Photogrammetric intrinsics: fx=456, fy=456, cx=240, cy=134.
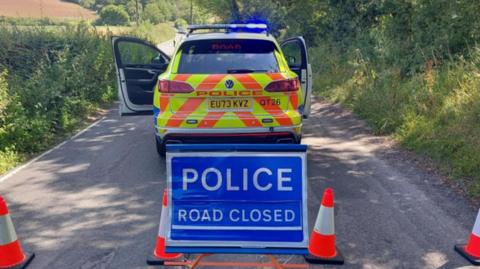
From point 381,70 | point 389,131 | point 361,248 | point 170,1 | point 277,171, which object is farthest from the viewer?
point 170,1

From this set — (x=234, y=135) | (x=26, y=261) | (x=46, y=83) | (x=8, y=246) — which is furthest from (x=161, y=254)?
(x=46, y=83)

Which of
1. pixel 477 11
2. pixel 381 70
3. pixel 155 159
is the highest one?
pixel 477 11

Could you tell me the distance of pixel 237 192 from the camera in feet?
10.9

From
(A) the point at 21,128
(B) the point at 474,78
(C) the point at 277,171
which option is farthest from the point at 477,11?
(A) the point at 21,128

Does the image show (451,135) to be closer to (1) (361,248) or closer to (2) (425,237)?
(2) (425,237)

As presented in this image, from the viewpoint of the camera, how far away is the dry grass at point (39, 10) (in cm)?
1938

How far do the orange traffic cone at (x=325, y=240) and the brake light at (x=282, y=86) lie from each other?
7.03 ft

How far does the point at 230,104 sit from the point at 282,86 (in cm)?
68

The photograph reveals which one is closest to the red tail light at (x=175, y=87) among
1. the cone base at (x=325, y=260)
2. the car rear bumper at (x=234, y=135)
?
the car rear bumper at (x=234, y=135)

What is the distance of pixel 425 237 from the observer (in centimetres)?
429

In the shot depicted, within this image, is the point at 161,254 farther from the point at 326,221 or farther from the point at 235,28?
the point at 235,28

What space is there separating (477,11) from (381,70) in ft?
9.09

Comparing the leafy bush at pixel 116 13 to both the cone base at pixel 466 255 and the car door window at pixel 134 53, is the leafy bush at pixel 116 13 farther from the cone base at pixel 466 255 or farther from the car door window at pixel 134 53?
the cone base at pixel 466 255

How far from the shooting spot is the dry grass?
1938 cm
